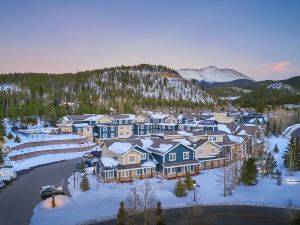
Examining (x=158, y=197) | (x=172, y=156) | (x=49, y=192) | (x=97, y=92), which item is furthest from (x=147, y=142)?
(x=97, y=92)

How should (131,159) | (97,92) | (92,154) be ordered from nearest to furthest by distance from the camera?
1. (131,159)
2. (92,154)
3. (97,92)

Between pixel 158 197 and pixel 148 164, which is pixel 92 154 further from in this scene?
pixel 158 197

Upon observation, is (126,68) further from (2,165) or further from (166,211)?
(166,211)

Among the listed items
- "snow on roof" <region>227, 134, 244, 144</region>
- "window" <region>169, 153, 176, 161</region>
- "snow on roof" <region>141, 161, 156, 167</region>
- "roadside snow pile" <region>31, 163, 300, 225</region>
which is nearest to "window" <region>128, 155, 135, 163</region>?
"snow on roof" <region>141, 161, 156, 167</region>

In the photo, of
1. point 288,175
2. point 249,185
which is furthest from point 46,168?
point 288,175

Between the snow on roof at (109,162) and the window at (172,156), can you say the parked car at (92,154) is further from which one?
the window at (172,156)

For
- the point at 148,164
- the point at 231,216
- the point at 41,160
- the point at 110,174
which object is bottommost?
the point at 231,216

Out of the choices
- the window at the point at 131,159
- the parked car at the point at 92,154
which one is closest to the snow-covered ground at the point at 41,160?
the parked car at the point at 92,154
